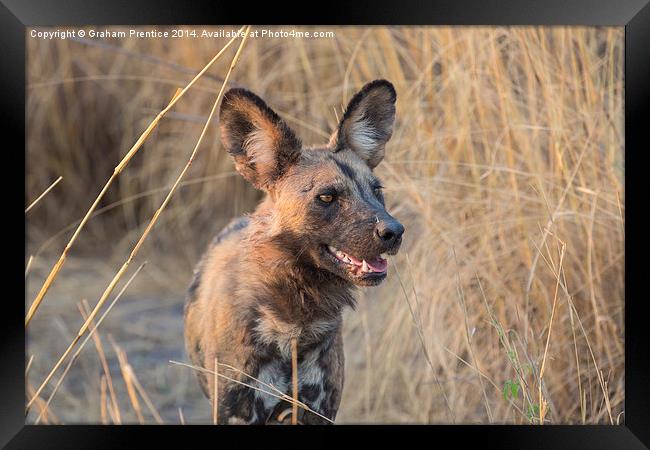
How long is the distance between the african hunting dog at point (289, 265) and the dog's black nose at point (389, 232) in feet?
0.11

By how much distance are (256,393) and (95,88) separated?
16.0ft

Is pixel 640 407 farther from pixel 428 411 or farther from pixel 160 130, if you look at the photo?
pixel 160 130

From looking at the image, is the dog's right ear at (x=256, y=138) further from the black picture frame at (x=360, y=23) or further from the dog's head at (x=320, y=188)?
the black picture frame at (x=360, y=23)

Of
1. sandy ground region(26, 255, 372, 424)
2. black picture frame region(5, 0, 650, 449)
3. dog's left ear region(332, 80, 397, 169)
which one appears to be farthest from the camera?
sandy ground region(26, 255, 372, 424)

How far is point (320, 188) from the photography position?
159 inches

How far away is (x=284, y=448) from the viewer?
12.6ft

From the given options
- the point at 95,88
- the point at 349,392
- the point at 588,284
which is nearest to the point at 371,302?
the point at 349,392

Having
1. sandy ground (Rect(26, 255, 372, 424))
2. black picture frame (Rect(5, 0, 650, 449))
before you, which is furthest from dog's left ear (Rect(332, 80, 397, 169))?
sandy ground (Rect(26, 255, 372, 424))

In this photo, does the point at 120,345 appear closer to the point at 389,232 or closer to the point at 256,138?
the point at 256,138

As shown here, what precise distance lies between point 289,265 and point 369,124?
84cm

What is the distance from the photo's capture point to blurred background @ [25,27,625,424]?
5.08 metres

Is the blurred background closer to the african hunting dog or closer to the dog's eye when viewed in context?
the african hunting dog

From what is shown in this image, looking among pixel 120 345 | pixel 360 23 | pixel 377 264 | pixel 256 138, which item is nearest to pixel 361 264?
pixel 377 264

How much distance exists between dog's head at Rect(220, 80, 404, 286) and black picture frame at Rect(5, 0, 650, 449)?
504mm
